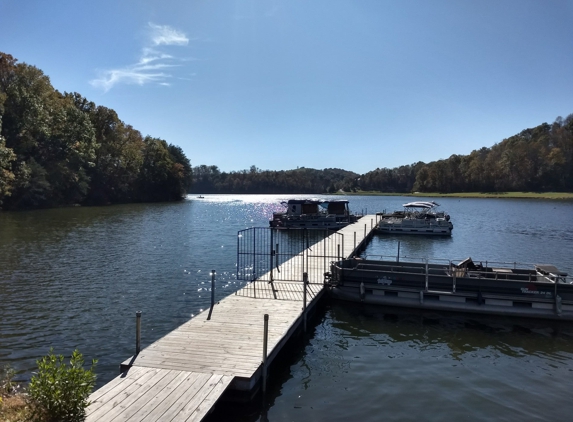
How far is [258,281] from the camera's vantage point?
16906mm

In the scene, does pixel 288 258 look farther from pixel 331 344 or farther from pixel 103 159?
pixel 103 159

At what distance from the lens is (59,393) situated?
18.9 feet

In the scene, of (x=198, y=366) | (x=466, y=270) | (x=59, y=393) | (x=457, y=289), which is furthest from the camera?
(x=466, y=270)

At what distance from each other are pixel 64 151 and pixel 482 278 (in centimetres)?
6929

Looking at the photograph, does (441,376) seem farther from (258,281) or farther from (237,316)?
(258,281)

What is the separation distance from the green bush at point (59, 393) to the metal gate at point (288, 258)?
9615 millimetres

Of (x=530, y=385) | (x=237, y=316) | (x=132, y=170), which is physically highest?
(x=132, y=170)

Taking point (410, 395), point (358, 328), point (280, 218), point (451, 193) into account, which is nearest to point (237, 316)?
point (358, 328)

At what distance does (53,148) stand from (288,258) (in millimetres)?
55074

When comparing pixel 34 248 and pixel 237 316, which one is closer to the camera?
pixel 237 316

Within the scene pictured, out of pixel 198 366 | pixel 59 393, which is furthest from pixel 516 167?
pixel 59 393

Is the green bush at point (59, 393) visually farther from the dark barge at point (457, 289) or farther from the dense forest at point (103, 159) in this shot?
the dense forest at point (103, 159)

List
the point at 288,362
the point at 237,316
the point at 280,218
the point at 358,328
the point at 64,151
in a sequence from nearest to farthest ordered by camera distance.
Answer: the point at 288,362 < the point at 237,316 < the point at 358,328 < the point at 280,218 < the point at 64,151

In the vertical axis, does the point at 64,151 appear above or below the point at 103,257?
above
